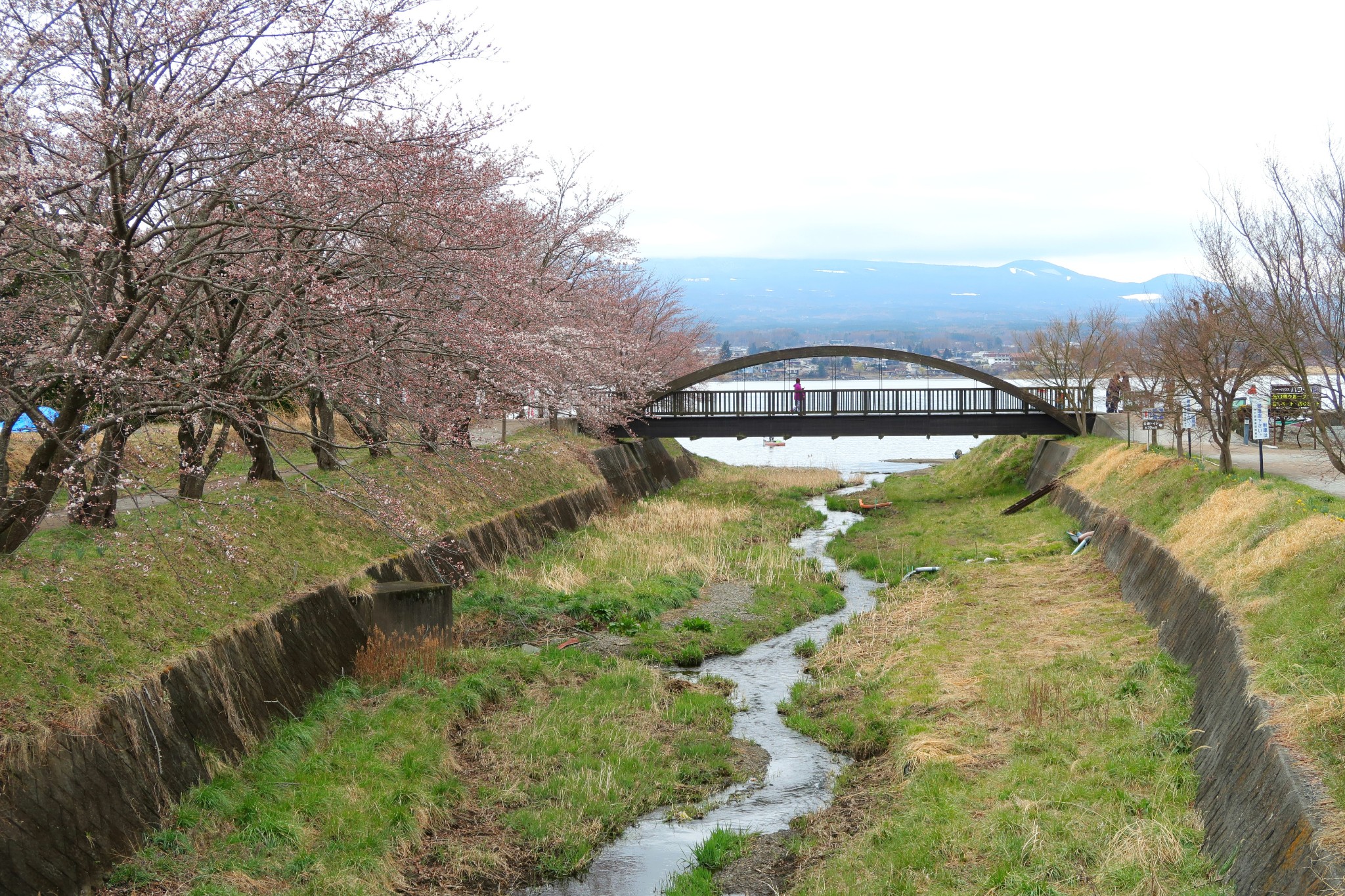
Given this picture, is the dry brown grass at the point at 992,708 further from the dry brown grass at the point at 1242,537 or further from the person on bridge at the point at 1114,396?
the person on bridge at the point at 1114,396

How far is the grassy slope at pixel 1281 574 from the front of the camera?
690 cm

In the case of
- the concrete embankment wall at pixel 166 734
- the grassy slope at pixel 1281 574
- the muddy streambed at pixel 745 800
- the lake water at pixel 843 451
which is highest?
the grassy slope at pixel 1281 574

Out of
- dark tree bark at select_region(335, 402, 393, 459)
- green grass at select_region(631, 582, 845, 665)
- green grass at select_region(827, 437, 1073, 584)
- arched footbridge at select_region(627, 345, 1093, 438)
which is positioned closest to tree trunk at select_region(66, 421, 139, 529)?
dark tree bark at select_region(335, 402, 393, 459)

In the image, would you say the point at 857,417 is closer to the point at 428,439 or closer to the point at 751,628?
the point at 751,628

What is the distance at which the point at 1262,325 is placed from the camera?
1334 cm

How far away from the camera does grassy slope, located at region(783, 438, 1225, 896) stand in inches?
304

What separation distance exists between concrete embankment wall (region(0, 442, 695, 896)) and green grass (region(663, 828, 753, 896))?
386 centimetres

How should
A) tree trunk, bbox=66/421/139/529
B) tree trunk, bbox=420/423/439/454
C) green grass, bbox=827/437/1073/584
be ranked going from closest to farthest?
tree trunk, bbox=66/421/139/529 < tree trunk, bbox=420/423/439/454 < green grass, bbox=827/437/1073/584

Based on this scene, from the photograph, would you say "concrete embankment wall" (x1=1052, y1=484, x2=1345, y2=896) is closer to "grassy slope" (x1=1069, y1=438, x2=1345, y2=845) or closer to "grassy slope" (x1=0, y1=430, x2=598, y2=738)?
"grassy slope" (x1=1069, y1=438, x2=1345, y2=845)

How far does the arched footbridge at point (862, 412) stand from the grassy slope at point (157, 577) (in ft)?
64.8

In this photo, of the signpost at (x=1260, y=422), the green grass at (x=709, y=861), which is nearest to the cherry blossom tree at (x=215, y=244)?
the green grass at (x=709, y=861)

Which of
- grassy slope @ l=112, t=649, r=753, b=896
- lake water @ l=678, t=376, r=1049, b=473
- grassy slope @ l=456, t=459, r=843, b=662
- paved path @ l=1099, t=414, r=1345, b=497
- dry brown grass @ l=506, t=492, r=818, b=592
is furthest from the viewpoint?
lake water @ l=678, t=376, r=1049, b=473

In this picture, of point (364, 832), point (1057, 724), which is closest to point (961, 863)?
point (1057, 724)

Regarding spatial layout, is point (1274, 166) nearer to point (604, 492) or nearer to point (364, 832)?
point (364, 832)
